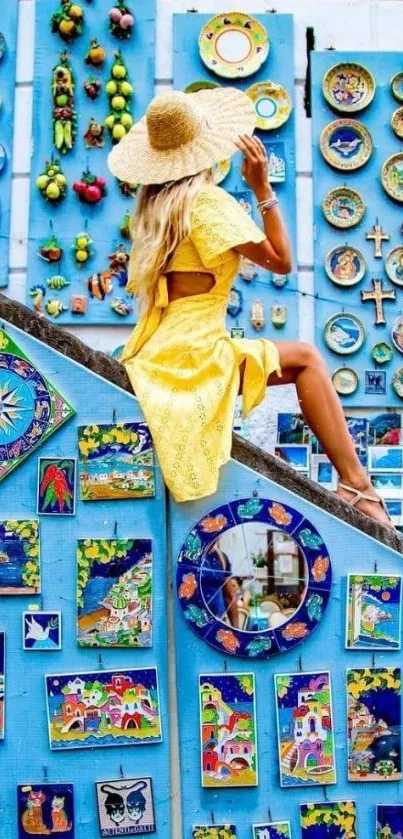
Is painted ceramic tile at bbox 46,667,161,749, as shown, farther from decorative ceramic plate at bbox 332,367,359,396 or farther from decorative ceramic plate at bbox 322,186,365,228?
decorative ceramic plate at bbox 322,186,365,228

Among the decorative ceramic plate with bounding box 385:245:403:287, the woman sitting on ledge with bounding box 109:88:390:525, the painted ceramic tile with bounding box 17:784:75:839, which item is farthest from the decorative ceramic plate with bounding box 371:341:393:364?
the painted ceramic tile with bounding box 17:784:75:839

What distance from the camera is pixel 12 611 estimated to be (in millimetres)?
2709

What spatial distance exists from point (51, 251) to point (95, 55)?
1001 mm

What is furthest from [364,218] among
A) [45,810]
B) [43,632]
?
[45,810]

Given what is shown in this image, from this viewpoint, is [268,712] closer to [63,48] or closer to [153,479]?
[153,479]

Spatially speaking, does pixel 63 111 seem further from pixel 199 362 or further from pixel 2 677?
pixel 2 677

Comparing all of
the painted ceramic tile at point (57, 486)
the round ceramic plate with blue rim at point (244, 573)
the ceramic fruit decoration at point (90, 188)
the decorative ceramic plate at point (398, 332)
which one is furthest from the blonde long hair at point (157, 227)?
the decorative ceramic plate at point (398, 332)

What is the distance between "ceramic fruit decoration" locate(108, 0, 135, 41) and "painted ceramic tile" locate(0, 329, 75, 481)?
3184 millimetres

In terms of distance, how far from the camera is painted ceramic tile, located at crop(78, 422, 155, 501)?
2727mm

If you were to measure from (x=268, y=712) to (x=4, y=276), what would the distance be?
311 centimetres

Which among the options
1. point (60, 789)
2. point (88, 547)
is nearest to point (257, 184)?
point (88, 547)

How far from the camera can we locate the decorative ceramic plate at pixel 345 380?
17.0 feet

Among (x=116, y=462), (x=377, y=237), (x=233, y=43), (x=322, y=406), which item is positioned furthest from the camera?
(x=233, y=43)

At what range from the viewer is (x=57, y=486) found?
2.74m
